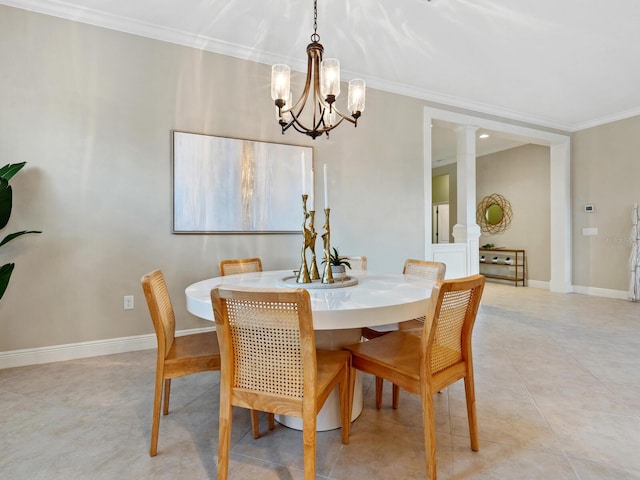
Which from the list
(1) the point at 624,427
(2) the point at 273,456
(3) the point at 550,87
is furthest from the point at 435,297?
(3) the point at 550,87

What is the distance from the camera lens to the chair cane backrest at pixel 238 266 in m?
2.39

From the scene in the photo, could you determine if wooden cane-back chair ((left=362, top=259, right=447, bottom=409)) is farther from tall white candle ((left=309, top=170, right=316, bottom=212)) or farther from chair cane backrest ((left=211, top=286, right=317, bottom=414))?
tall white candle ((left=309, top=170, right=316, bottom=212))

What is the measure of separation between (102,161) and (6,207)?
69 centimetres

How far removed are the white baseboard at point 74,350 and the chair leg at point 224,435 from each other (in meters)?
1.98

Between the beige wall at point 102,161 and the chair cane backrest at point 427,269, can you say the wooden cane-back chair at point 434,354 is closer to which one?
the chair cane backrest at point 427,269

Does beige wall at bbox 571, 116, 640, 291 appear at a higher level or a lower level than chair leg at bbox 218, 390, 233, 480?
higher

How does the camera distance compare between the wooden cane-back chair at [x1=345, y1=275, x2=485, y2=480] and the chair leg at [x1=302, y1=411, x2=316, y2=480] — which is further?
the wooden cane-back chair at [x1=345, y1=275, x2=485, y2=480]

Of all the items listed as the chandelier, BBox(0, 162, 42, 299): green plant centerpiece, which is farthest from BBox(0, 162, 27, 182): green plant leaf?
the chandelier

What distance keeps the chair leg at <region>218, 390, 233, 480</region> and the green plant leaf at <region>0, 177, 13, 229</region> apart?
2200 mm

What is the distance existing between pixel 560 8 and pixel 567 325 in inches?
115

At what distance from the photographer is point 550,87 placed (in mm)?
4051

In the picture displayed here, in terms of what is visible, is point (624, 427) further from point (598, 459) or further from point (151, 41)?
point (151, 41)

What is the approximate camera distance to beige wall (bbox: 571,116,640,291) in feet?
16.1

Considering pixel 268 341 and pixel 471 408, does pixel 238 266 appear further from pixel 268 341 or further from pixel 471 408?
pixel 471 408
